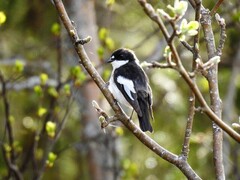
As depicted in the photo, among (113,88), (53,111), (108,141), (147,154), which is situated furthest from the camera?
(147,154)

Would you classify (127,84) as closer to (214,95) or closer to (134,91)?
(134,91)

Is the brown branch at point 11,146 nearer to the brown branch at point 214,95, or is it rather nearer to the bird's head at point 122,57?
the bird's head at point 122,57

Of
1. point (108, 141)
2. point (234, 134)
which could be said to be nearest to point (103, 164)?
point (108, 141)

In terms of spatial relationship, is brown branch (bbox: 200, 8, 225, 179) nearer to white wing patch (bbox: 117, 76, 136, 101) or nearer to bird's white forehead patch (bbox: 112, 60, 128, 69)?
white wing patch (bbox: 117, 76, 136, 101)

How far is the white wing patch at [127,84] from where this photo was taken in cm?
319

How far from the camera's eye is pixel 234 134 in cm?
177

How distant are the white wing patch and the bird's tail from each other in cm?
7

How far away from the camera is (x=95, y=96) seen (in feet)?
15.9

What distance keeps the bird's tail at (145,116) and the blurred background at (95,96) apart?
2.86 ft

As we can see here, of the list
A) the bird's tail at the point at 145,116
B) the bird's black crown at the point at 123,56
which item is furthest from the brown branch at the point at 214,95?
the bird's black crown at the point at 123,56

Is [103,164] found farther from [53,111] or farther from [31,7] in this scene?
[31,7]

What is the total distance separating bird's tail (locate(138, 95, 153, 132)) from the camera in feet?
9.92

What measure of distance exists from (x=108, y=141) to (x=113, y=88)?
118 cm

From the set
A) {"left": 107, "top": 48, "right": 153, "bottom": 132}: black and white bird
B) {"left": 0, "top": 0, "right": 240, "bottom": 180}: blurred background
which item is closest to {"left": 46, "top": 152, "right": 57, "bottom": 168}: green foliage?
{"left": 107, "top": 48, "right": 153, "bottom": 132}: black and white bird
